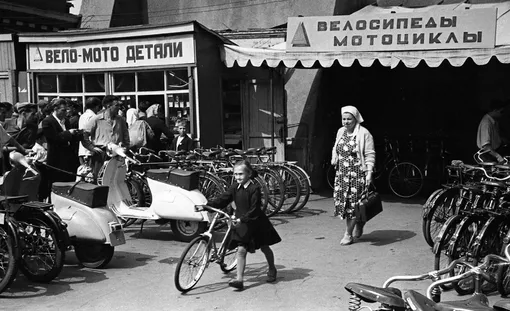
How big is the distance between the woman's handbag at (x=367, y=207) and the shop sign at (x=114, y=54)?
5072 millimetres

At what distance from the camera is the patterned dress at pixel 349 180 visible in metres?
8.32

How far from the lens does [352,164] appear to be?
8.35 metres

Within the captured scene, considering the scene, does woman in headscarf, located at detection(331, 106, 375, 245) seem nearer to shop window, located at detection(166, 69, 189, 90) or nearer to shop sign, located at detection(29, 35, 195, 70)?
shop sign, located at detection(29, 35, 195, 70)

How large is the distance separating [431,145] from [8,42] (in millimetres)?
9285

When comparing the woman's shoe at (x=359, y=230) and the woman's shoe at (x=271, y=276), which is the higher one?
the woman's shoe at (x=359, y=230)

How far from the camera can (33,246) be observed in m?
6.63

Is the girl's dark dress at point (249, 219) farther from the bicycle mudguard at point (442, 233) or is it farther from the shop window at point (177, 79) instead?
the shop window at point (177, 79)

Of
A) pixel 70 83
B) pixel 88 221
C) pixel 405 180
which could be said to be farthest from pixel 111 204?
pixel 405 180

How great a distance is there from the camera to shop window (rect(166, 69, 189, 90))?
12430mm

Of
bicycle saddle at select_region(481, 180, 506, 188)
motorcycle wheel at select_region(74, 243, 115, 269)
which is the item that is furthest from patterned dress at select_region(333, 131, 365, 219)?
motorcycle wheel at select_region(74, 243, 115, 269)

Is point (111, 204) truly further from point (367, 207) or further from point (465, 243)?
point (465, 243)

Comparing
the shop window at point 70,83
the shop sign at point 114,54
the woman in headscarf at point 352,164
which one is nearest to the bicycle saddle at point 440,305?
the woman in headscarf at point 352,164

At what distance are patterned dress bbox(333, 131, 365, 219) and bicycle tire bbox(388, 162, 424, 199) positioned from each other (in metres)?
4.44

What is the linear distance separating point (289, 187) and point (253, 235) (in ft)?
13.5
